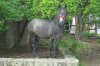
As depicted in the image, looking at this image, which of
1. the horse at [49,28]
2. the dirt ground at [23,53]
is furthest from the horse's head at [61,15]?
the dirt ground at [23,53]

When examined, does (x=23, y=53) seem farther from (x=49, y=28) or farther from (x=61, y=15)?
(x=61, y=15)

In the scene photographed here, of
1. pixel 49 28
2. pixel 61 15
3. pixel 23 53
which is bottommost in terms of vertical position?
pixel 23 53

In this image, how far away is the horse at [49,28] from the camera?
11032 mm

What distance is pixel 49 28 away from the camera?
37.3 ft

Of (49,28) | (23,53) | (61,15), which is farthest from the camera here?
(23,53)

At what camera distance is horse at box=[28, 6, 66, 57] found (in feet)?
36.2

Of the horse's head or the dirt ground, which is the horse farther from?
the dirt ground

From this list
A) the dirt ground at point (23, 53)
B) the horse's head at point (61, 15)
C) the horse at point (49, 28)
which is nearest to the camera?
the horse's head at point (61, 15)

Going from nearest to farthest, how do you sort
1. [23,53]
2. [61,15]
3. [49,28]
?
1. [61,15]
2. [49,28]
3. [23,53]

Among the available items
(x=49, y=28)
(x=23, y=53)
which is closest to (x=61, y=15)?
(x=49, y=28)

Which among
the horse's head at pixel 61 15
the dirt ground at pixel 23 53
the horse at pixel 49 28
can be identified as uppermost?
the horse's head at pixel 61 15

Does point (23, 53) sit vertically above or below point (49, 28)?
below

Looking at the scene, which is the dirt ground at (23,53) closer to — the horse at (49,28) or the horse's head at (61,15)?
the horse at (49,28)

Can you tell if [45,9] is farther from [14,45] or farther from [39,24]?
[14,45]
